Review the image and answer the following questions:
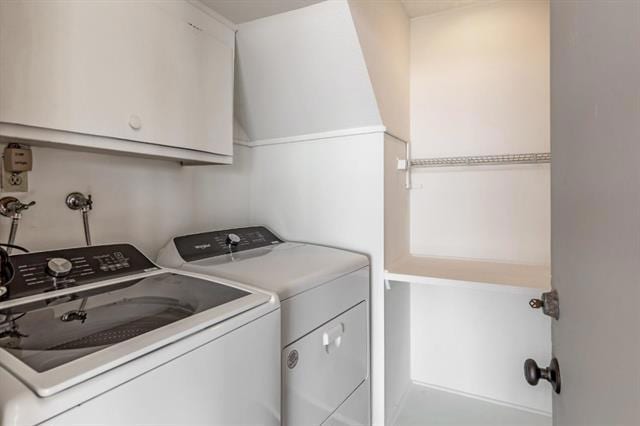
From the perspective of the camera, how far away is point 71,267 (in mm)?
1136

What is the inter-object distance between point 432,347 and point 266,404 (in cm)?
185

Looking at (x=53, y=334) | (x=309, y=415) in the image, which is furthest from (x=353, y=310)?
(x=53, y=334)

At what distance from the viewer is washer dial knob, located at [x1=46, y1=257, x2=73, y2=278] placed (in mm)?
1085

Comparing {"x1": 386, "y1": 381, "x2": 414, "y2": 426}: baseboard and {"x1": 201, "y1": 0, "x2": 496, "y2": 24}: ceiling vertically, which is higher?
{"x1": 201, "y1": 0, "x2": 496, "y2": 24}: ceiling

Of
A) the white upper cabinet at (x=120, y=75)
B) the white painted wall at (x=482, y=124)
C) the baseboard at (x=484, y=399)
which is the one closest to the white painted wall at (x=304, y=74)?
the white upper cabinet at (x=120, y=75)

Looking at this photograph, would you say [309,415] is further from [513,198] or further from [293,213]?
[513,198]

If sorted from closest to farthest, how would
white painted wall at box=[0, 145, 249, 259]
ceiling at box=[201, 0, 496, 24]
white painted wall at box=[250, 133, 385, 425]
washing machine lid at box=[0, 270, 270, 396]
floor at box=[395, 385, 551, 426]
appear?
washing machine lid at box=[0, 270, 270, 396] < white painted wall at box=[0, 145, 249, 259] < ceiling at box=[201, 0, 496, 24] < white painted wall at box=[250, 133, 385, 425] < floor at box=[395, 385, 551, 426]

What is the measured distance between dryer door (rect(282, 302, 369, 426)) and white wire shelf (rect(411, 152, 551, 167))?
1.17 meters

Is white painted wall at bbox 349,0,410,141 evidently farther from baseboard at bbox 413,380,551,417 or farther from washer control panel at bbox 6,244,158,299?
baseboard at bbox 413,380,551,417

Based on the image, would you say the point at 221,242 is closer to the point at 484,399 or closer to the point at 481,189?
the point at 481,189

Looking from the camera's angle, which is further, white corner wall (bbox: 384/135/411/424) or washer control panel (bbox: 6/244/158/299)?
white corner wall (bbox: 384/135/411/424)

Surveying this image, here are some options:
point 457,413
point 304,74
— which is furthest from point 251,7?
point 457,413

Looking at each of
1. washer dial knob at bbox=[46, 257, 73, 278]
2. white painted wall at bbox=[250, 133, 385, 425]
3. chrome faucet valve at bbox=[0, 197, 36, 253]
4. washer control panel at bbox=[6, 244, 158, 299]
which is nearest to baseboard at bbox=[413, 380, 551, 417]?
white painted wall at bbox=[250, 133, 385, 425]

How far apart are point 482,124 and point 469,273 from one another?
102 cm
